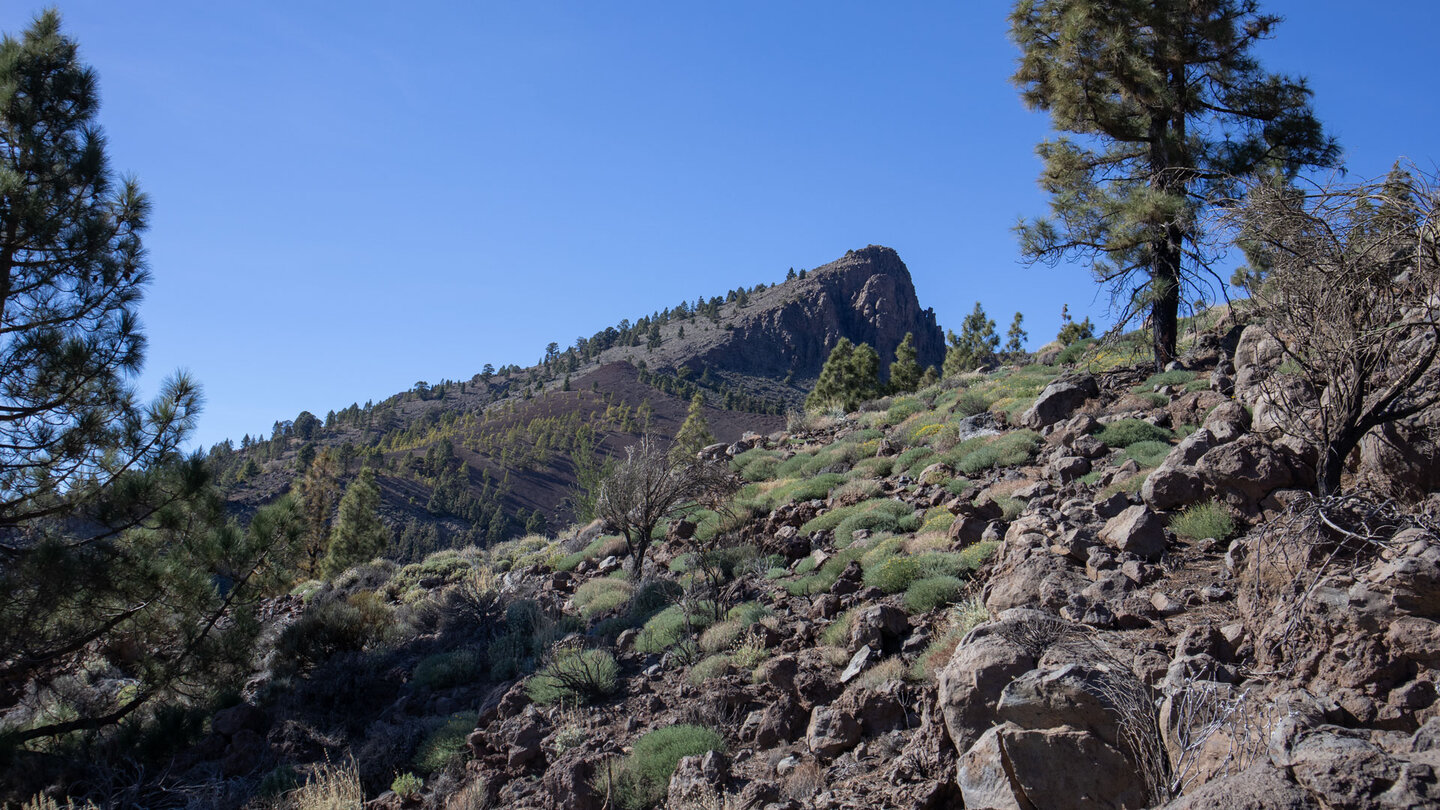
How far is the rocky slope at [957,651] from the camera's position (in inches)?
150

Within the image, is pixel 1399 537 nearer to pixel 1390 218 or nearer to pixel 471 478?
pixel 1390 218

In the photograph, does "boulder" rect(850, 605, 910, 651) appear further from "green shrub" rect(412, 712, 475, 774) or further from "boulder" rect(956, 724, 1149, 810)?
"green shrub" rect(412, 712, 475, 774)

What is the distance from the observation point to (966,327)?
48.8m

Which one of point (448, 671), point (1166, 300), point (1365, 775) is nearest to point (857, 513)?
point (448, 671)

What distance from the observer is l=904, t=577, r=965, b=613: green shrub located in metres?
7.03

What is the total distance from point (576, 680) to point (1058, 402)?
8.82 meters

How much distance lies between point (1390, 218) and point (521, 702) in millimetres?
8317

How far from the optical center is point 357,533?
96.3 feet

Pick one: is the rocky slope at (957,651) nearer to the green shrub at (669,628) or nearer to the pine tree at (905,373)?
the green shrub at (669,628)

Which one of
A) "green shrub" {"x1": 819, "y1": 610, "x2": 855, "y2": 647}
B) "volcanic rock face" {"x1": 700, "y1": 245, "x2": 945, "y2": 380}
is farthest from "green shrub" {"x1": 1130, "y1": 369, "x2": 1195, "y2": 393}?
"volcanic rock face" {"x1": 700, "y1": 245, "x2": 945, "y2": 380}

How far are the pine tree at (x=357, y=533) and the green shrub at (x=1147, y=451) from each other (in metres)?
25.8

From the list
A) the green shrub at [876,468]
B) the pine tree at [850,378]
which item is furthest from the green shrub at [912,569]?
the pine tree at [850,378]

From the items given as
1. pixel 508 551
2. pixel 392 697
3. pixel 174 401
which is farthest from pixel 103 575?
pixel 508 551

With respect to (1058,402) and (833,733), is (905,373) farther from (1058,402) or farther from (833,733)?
(833,733)
